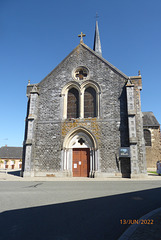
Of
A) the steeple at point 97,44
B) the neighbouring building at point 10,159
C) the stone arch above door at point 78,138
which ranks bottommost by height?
the neighbouring building at point 10,159

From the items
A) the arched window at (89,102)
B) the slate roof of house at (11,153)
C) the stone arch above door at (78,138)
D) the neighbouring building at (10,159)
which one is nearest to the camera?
the stone arch above door at (78,138)

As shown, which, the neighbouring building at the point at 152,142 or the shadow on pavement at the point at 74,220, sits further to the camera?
the neighbouring building at the point at 152,142

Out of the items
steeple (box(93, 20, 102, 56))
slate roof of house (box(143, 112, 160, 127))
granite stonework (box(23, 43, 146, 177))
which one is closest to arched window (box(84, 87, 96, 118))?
granite stonework (box(23, 43, 146, 177))

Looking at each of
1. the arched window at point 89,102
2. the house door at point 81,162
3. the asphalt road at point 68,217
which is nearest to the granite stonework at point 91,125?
the house door at point 81,162

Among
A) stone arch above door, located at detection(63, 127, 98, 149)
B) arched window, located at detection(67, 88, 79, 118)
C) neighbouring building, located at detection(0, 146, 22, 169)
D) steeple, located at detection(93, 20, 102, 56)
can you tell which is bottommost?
neighbouring building, located at detection(0, 146, 22, 169)

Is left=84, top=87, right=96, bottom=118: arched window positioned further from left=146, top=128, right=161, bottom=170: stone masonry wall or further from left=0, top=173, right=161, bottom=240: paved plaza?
left=146, top=128, right=161, bottom=170: stone masonry wall

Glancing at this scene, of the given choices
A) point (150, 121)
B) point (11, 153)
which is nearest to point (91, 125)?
point (150, 121)

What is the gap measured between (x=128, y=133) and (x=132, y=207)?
991cm

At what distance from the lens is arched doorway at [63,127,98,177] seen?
1483 cm

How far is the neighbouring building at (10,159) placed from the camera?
42.9m

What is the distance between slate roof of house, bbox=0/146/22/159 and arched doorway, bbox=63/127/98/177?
1310 inches

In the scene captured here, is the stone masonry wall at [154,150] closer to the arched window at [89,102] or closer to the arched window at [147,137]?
the arched window at [147,137]

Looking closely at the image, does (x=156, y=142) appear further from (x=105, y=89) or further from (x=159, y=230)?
(x=159, y=230)

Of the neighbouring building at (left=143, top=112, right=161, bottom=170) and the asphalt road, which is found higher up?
the neighbouring building at (left=143, top=112, right=161, bottom=170)
